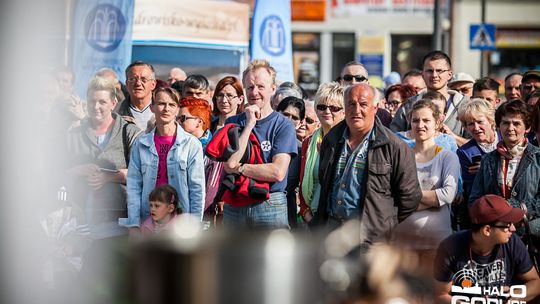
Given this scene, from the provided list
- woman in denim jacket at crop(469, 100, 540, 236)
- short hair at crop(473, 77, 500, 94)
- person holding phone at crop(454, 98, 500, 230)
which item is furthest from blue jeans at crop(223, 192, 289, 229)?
short hair at crop(473, 77, 500, 94)

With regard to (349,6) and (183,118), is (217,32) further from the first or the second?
(349,6)

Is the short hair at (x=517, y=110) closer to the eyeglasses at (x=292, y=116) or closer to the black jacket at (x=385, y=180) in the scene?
the black jacket at (x=385, y=180)

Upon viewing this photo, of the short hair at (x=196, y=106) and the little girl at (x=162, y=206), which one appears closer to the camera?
the little girl at (x=162, y=206)

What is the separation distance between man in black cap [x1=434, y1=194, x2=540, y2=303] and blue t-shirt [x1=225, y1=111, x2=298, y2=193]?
4.70ft

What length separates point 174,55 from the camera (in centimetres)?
1416

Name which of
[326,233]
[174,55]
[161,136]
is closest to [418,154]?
[161,136]

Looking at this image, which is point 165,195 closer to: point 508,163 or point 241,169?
point 241,169

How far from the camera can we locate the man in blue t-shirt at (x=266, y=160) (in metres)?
→ 6.22

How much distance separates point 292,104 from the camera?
26.4 ft

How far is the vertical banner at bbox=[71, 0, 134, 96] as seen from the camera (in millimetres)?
10320

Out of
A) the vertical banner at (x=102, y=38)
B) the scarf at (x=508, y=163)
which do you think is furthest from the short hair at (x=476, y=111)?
the vertical banner at (x=102, y=38)

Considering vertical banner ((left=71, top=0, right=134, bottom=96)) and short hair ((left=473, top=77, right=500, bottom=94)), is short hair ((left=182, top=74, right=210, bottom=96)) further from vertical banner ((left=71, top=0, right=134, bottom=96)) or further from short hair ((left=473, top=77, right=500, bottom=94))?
short hair ((left=473, top=77, right=500, bottom=94))

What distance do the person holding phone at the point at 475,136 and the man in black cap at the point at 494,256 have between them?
145cm

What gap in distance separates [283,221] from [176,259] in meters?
4.88
